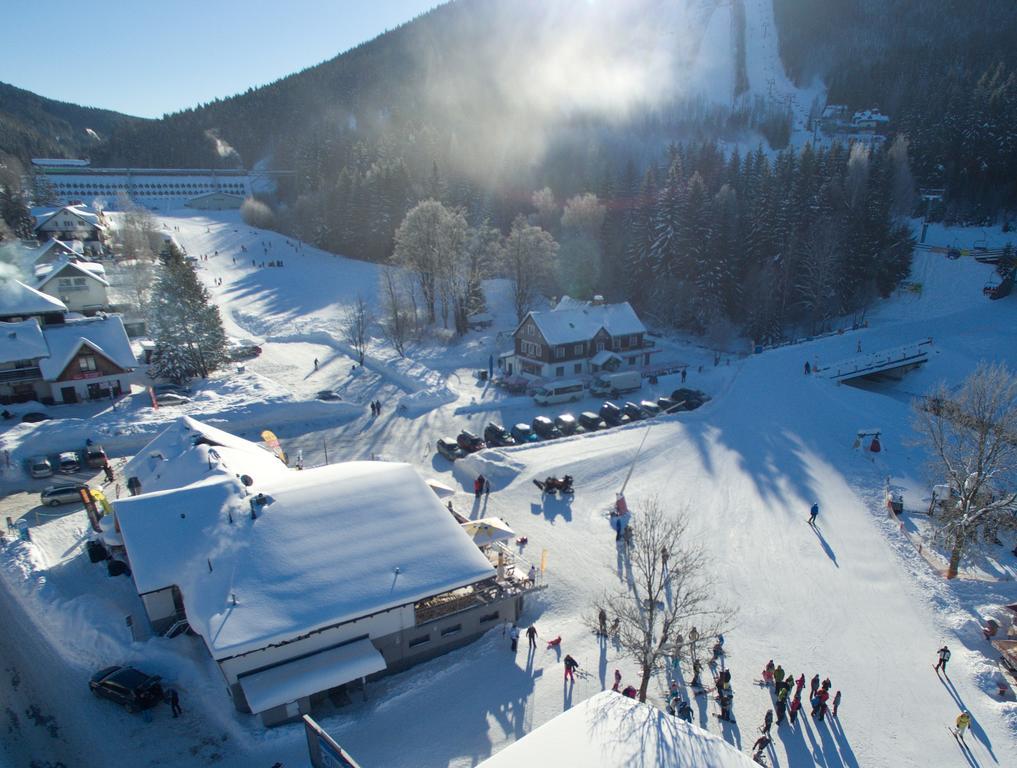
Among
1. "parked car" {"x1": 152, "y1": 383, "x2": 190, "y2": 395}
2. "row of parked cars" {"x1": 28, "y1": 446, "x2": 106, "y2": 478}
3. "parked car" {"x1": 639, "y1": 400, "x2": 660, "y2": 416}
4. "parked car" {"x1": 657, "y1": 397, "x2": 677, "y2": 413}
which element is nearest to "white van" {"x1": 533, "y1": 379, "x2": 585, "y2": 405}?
"parked car" {"x1": 639, "y1": 400, "x2": 660, "y2": 416}

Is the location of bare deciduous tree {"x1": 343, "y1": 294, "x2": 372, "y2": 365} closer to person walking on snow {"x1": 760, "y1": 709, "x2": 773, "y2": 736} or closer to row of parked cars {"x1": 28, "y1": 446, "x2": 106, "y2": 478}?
row of parked cars {"x1": 28, "y1": 446, "x2": 106, "y2": 478}

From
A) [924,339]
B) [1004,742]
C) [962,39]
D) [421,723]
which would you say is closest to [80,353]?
[421,723]

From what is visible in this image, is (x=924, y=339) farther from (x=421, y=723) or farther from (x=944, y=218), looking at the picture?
(x=421, y=723)

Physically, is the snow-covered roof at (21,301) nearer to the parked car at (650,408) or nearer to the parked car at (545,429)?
the parked car at (545,429)

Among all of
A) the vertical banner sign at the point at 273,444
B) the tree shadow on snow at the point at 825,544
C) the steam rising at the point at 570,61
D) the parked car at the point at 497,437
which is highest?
the steam rising at the point at 570,61

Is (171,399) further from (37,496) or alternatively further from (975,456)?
(975,456)

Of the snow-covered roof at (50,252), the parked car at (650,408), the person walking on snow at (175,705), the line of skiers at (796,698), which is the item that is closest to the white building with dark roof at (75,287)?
the snow-covered roof at (50,252)
